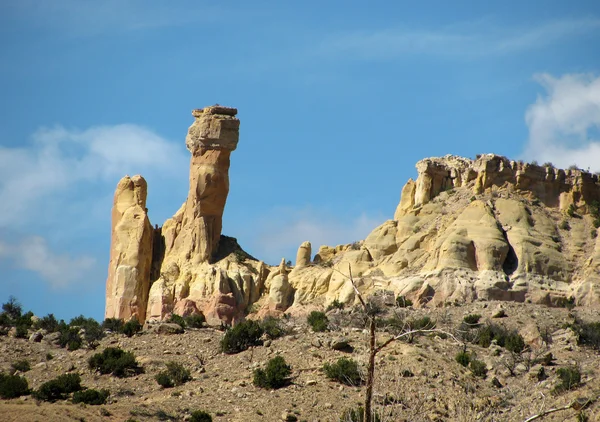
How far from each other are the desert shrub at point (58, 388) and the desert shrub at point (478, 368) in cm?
2077

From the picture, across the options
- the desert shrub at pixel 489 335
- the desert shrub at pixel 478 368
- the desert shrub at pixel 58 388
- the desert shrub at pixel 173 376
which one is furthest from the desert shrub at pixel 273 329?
the desert shrub at pixel 58 388

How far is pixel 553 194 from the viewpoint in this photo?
86125 mm

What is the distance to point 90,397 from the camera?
55438 millimetres

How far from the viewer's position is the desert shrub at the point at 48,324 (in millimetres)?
75119

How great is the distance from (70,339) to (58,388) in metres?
13.4

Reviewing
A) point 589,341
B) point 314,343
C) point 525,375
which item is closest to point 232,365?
point 314,343

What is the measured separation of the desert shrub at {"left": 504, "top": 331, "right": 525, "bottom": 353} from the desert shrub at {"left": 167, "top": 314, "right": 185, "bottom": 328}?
19.8m

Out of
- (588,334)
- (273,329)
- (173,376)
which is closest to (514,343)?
(588,334)

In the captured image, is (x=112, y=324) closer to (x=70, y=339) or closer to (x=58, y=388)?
(x=70, y=339)

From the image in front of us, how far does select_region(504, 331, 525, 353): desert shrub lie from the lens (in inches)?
2613

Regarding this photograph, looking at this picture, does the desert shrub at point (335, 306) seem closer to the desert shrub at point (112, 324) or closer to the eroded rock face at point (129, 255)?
the desert shrub at point (112, 324)

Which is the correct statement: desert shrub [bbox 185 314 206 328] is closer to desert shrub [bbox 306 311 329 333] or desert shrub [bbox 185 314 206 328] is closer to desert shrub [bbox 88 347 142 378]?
desert shrub [bbox 306 311 329 333]

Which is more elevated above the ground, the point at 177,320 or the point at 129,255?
the point at 129,255

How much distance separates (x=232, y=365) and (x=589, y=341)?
67.2 feet
